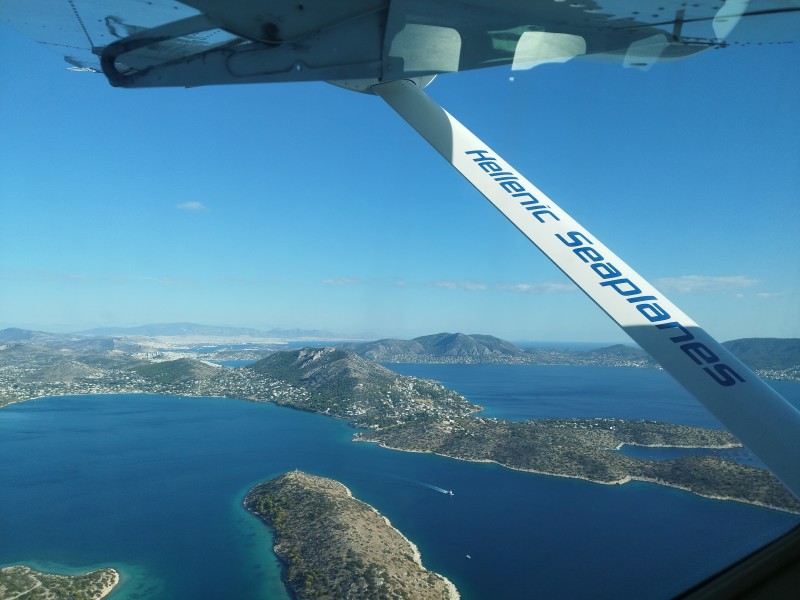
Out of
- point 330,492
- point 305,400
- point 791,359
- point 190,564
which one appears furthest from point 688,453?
point 190,564

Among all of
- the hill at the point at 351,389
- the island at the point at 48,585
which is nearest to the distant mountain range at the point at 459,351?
the hill at the point at 351,389

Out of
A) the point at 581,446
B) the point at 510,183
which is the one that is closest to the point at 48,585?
the point at 510,183

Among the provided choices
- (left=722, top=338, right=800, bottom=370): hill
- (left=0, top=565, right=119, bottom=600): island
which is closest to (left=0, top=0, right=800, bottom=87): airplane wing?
(left=722, top=338, right=800, bottom=370): hill

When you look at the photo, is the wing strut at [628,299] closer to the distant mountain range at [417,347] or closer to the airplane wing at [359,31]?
the airplane wing at [359,31]

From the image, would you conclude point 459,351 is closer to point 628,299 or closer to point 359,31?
point 628,299

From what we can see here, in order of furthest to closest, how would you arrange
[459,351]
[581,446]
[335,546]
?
[459,351] → [581,446] → [335,546]

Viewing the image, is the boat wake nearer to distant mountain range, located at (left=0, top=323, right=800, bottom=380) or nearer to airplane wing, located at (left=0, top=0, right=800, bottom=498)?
Result: distant mountain range, located at (left=0, top=323, right=800, bottom=380)
